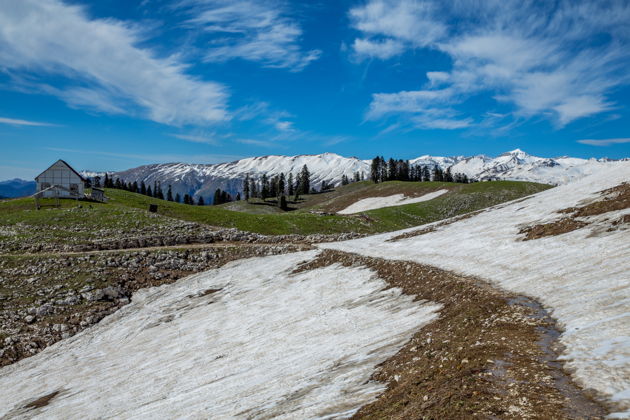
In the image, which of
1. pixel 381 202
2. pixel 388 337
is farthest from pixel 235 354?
pixel 381 202

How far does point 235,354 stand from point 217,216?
157ft

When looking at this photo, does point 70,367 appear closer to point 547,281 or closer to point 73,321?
point 73,321

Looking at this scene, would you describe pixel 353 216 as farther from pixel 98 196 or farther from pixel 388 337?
pixel 388 337

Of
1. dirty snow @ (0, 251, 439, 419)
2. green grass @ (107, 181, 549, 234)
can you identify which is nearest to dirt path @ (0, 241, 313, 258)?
green grass @ (107, 181, 549, 234)

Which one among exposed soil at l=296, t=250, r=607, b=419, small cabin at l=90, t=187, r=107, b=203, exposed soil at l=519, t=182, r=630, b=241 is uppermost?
small cabin at l=90, t=187, r=107, b=203

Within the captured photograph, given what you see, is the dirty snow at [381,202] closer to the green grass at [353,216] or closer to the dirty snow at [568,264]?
the green grass at [353,216]

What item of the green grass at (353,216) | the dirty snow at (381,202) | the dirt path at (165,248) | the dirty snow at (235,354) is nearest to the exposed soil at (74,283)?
the dirt path at (165,248)

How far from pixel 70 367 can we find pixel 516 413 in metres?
22.0

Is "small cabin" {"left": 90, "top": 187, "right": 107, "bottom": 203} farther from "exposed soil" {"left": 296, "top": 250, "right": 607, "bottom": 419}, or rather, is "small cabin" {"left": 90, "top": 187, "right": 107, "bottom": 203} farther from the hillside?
"exposed soil" {"left": 296, "top": 250, "right": 607, "bottom": 419}

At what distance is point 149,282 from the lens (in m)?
32.9

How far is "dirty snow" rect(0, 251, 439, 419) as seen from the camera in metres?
10.9

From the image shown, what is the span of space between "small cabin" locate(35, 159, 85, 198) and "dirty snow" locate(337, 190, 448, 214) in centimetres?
7072

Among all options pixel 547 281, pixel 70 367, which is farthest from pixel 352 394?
pixel 70 367

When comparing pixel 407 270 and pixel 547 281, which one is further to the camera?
pixel 407 270
